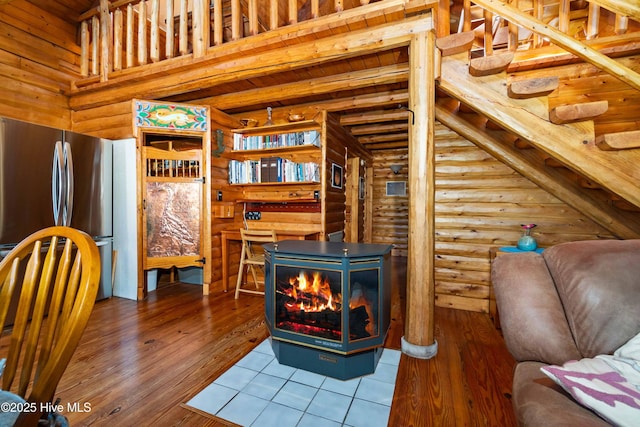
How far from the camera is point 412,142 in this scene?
2119mm

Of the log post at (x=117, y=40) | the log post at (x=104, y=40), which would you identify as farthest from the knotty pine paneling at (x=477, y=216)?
the log post at (x=104, y=40)

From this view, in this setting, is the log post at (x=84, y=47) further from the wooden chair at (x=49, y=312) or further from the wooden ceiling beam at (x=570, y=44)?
the wooden ceiling beam at (x=570, y=44)

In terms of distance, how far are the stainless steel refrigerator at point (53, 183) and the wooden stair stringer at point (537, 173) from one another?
3.80 m

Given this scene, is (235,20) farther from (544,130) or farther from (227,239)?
(544,130)

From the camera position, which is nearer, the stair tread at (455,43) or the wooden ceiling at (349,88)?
the stair tread at (455,43)

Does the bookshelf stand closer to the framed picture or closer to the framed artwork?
the framed picture

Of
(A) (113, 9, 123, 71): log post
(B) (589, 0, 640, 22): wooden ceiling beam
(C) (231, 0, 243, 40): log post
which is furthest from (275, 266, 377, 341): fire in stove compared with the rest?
(A) (113, 9, 123, 71): log post

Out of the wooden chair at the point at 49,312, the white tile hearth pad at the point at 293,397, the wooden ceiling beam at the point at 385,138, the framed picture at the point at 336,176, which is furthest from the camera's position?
the wooden ceiling beam at the point at 385,138

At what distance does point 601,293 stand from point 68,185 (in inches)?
157

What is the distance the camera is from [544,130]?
190 cm

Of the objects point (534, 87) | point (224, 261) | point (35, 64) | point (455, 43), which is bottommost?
point (224, 261)

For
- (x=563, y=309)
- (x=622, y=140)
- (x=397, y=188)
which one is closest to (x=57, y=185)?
(x=563, y=309)

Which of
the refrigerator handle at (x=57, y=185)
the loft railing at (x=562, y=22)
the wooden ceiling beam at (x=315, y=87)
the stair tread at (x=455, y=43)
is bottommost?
the refrigerator handle at (x=57, y=185)

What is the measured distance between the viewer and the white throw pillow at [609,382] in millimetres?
741
